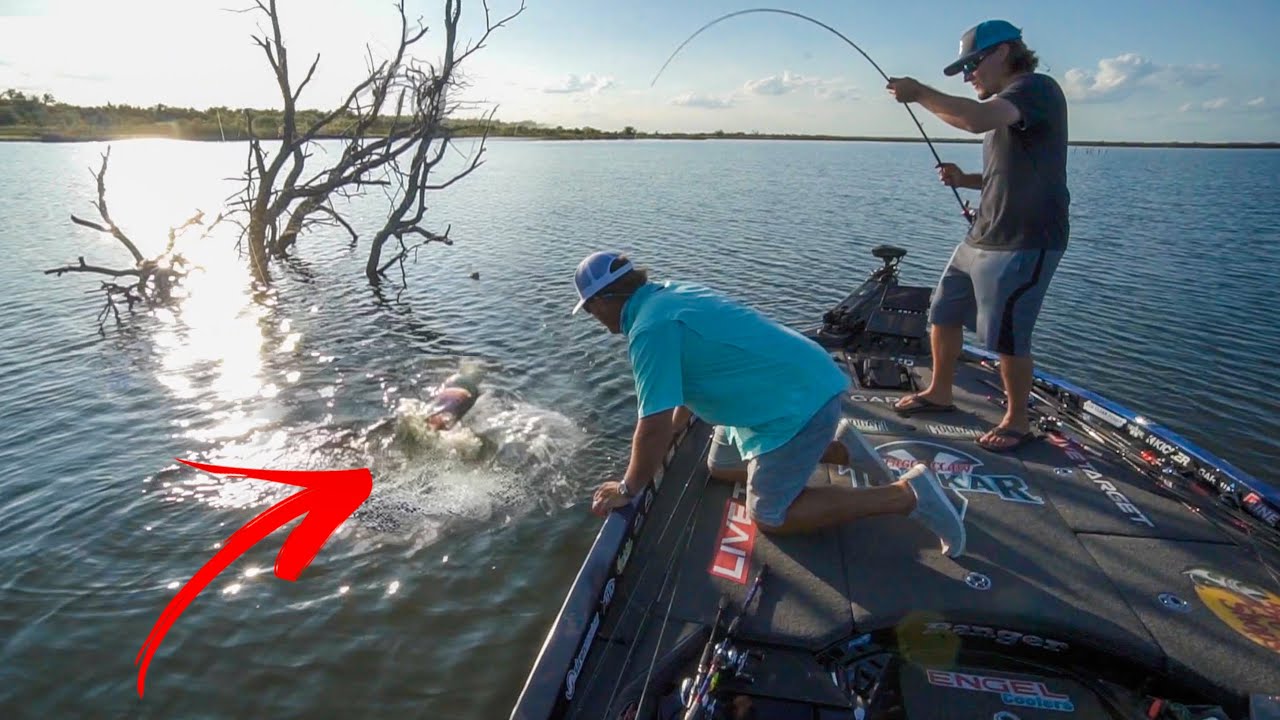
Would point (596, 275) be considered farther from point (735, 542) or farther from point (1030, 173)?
point (1030, 173)

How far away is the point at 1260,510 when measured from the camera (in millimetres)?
4758

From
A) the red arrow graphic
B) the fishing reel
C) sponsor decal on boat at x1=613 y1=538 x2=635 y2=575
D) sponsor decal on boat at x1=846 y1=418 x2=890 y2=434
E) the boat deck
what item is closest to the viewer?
the fishing reel

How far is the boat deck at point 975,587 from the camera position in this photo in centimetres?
363

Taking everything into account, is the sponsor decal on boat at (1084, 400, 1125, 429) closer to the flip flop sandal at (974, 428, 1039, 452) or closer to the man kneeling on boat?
the flip flop sandal at (974, 428, 1039, 452)

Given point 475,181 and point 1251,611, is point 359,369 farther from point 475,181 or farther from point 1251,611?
point 475,181

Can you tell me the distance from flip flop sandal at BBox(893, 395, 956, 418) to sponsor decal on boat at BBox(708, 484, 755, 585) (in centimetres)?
231

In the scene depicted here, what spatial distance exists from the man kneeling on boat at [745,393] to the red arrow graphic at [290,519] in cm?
376

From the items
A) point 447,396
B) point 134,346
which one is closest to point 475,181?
point 134,346

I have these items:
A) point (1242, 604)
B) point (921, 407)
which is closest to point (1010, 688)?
point (1242, 604)

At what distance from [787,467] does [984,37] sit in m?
3.49

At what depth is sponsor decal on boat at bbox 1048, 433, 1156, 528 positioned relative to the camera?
191 inches

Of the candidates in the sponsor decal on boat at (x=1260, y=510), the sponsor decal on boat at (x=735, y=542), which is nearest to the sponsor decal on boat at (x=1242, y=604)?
the sponsor decal on boat at (x=1260, y=510)

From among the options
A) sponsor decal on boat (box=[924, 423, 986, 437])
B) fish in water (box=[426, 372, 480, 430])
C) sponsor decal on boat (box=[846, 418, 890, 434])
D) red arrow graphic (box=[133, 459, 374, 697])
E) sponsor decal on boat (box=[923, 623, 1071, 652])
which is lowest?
red arrow graphic (box=[133, 459, 374, 697])

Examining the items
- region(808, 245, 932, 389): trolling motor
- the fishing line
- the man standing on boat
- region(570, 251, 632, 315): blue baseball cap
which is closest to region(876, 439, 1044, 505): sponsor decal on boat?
the man standing on boat
